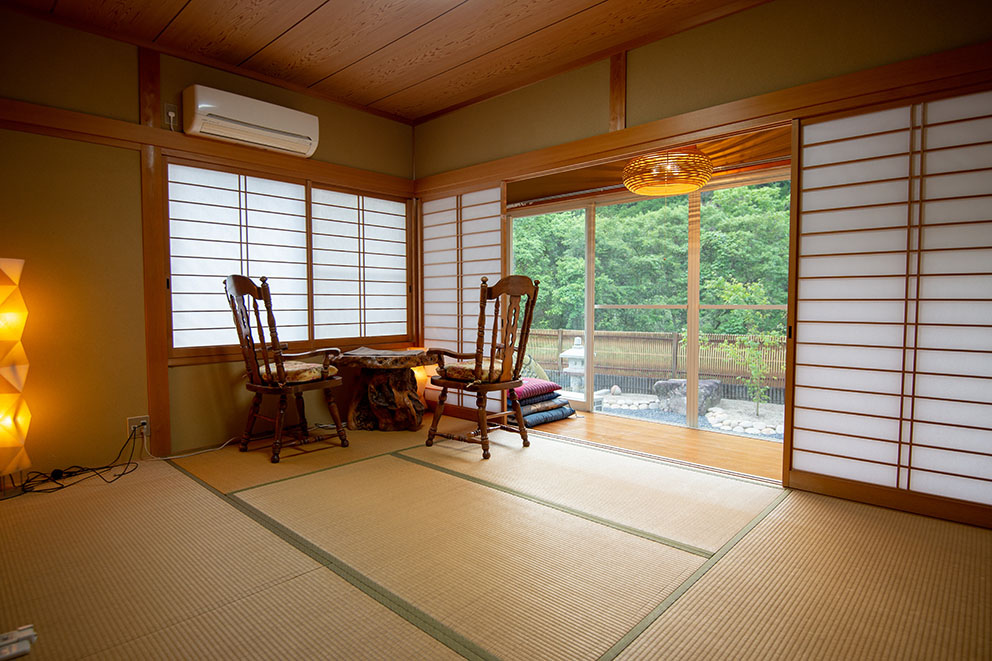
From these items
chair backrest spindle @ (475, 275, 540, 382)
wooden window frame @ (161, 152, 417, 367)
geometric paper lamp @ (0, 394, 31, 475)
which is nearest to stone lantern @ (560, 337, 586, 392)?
wooden window frame @ (161, 152, 417, 367)

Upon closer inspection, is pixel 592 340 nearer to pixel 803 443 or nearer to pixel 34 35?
pixel 803 443

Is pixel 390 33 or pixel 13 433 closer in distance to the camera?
pixel 13 433

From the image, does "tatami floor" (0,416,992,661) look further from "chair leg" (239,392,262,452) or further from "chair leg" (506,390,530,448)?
"chair leg" (506,390,530,448)

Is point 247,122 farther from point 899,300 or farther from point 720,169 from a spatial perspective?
point 899,300

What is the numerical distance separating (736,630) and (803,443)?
65.6 inches

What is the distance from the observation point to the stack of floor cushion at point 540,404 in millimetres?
4652

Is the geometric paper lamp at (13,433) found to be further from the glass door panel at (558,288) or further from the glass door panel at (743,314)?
the glass door panel at (743,314)

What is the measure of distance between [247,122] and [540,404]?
10.9 feet

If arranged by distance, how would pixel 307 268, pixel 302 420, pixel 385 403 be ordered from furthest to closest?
pixel 307 268 < pixel 385 403 < pixel 302 420

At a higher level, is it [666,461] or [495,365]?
[495,365]

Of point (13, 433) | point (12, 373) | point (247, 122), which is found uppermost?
point (247, 122)

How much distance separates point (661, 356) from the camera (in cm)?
534

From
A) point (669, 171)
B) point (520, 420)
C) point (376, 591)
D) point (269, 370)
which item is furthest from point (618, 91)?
point (376, 591)

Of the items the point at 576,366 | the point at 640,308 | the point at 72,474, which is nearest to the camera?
the point at 72,474
